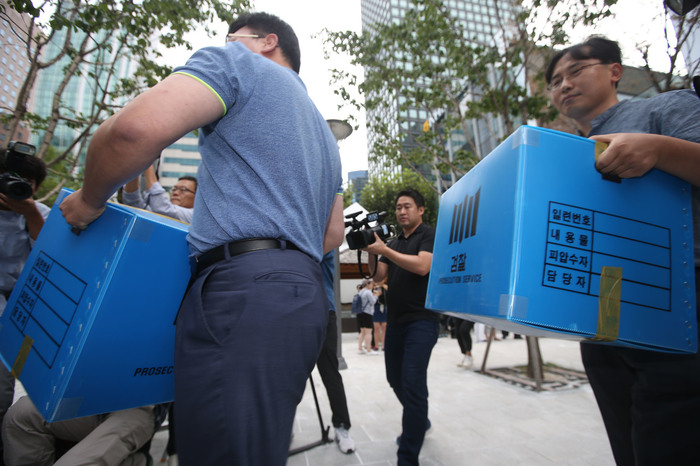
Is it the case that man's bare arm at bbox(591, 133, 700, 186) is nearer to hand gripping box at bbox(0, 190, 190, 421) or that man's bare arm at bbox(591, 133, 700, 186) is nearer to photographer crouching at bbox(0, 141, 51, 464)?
hand gripping box at bbox(0, 190, 190, 421)

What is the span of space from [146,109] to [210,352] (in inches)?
22.2

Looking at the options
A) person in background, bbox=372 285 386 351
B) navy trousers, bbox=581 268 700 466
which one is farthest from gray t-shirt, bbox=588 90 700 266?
person in background, bbox=372 285 386 351

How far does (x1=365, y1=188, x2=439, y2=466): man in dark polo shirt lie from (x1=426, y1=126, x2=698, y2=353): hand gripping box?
1455mm

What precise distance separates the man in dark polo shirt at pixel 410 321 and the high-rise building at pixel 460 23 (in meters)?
4.36

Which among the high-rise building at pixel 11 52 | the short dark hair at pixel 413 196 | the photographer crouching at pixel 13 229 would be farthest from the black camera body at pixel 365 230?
the high-rise building at pixel 11 52

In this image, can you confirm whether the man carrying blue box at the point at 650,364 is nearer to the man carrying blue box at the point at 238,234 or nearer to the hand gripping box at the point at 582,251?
the hand gripping box at the point at 582,251

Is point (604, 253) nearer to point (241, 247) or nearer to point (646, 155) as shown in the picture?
point (646, 155)

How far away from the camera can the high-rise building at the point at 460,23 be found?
6504 mm

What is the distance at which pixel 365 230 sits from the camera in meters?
2.35

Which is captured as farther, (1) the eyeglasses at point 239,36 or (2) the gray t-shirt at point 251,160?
(1) the eyeglasses at point 239,36

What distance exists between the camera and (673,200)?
1.17 meters

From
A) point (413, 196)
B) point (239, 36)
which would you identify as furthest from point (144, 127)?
point (413, 196)

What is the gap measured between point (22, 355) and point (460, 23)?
7381 millimetres

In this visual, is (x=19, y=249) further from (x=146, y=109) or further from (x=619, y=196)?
(x=619, y=196)
